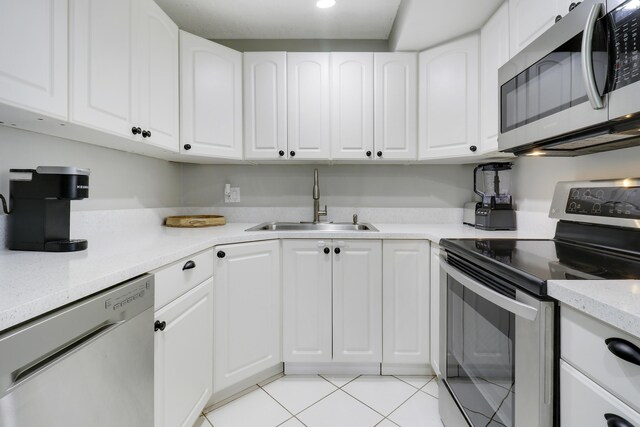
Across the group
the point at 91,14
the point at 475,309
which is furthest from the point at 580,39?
the point at 91,14

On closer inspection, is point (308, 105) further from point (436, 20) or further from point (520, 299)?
point (520, 299)

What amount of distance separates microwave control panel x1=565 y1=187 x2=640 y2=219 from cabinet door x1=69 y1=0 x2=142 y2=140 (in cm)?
202

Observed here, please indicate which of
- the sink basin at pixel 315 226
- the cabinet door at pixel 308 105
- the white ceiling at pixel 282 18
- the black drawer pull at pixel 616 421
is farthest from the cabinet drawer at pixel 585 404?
the white ceiling at pixel 282 18

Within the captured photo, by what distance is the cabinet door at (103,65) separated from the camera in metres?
1.08

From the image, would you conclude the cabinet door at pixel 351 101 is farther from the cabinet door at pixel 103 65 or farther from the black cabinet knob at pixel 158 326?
the black cabinet knob at pixel 158 326

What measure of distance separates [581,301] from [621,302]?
0.07 meters

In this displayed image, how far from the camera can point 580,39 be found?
93 centimetres

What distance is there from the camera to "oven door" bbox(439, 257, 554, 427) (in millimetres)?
753

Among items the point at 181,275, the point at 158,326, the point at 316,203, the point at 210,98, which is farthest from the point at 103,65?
the point at 316,203

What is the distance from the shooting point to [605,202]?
44.6 inches

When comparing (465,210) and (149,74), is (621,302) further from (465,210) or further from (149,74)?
(149,74)

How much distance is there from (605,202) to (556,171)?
498mm

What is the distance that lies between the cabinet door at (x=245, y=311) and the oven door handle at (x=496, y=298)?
1.00 meters

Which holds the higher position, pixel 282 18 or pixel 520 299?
pixel 282 18
